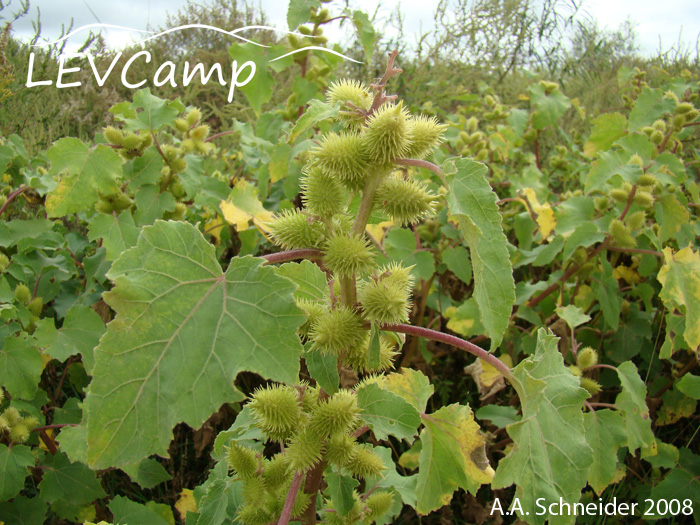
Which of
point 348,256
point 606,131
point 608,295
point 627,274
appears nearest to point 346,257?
point 348,256

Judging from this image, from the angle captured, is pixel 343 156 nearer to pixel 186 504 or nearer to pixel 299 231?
pixel 299 231

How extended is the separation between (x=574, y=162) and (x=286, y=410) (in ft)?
9.96

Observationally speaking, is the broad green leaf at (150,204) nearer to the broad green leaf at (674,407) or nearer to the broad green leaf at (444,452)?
the broad green leaf at (444,452)

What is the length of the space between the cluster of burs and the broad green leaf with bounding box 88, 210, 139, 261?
0.92m

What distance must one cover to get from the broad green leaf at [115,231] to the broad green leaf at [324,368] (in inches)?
38.7

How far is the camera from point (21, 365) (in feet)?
4.96

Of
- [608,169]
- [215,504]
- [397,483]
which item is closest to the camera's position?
[215,504]

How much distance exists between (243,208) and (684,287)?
1486mm

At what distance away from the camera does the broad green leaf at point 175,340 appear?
0.70 meters

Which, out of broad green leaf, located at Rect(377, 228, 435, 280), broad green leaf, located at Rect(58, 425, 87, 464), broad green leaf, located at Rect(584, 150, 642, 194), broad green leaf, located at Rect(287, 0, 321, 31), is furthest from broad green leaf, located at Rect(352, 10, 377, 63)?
broad green leaf, located at Rect(58, 425, 87, 464)

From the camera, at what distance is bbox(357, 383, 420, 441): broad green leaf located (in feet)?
3.04

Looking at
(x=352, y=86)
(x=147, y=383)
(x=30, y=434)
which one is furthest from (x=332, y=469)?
(x=30, y=434)

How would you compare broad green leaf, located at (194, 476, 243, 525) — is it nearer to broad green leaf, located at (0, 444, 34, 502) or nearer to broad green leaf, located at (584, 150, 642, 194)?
broad green leaf, located at (0, 444, 34, 502)

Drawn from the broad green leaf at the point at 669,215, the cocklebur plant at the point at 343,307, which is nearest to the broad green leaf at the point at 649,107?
the broad green leaf at the point at 669,215
